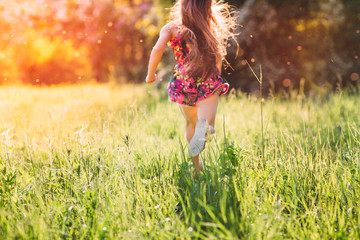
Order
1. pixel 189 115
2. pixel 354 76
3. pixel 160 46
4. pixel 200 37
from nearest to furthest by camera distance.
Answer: pixel 160 46, pixel 200 37, pixel 189 115, pixel 354 76

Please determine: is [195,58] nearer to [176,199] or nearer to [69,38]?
[176,199]

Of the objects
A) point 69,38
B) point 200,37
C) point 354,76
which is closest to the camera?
point 200,37

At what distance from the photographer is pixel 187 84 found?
2791 mm

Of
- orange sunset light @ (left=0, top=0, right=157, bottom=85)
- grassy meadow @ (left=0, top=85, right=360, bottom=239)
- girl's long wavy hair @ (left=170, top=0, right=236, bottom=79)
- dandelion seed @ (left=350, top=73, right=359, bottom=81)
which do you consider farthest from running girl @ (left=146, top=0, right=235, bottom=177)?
dandelion seed @ (left=350, top=73, right=359, bottom=81)

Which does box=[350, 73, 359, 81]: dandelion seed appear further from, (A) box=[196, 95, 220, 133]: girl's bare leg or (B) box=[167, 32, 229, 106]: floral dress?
(A) box=[196, 95, 220, 133]: girl's bare leg

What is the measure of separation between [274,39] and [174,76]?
4.69 meters

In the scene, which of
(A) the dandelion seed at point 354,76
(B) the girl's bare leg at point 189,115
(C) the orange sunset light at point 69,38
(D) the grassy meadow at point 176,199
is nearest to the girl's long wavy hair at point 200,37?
(B) the girl's bare leg at point 189,115

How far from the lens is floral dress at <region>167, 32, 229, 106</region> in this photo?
2.74m

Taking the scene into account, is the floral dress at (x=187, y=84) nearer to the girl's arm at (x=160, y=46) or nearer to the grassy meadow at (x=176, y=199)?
the girl's arm at (x=160, y=46)

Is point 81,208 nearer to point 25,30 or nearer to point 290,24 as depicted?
point 25,30

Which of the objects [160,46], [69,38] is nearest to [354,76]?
[160,46]

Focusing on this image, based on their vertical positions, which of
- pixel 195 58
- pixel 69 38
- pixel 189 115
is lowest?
pixel 189 115

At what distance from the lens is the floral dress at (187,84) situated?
108 inches

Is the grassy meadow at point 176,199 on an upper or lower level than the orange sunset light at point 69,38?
lower
